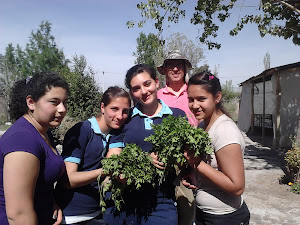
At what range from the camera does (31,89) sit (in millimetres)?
1872

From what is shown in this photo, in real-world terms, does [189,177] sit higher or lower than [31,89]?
lower

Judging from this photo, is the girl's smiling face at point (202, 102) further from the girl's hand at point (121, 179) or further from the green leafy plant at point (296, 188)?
the green leafy plant at point (296, 188)

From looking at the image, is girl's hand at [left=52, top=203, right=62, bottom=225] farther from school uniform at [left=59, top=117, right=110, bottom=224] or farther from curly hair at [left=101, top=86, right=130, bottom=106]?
curly hair at [left=101, top=86, right=130, bottom=106]

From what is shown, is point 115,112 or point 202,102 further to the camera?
point 115,112

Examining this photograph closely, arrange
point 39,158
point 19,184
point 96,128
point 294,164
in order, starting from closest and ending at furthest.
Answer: point 19,184 → point 39,158 → point 96,128 → point 294,164


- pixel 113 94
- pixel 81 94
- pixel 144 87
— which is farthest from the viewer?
pixel 81 94

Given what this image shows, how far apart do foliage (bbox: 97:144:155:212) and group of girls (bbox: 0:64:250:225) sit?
0.38ft

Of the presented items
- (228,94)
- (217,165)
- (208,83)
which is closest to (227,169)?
(217,165)

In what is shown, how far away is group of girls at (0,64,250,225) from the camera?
1.62m

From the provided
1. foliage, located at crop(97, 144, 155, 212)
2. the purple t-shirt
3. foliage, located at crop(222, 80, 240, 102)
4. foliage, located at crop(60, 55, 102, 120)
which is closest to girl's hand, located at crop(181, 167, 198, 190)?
foliage, located at crop(97, 144, 155, 212)

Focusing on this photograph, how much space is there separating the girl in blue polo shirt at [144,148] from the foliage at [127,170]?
0.34 feet

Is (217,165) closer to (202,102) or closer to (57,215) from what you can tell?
(202,102)

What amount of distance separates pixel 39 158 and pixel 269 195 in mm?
6380

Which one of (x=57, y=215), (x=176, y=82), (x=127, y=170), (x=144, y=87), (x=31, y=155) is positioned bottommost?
(x=57, y=215)
